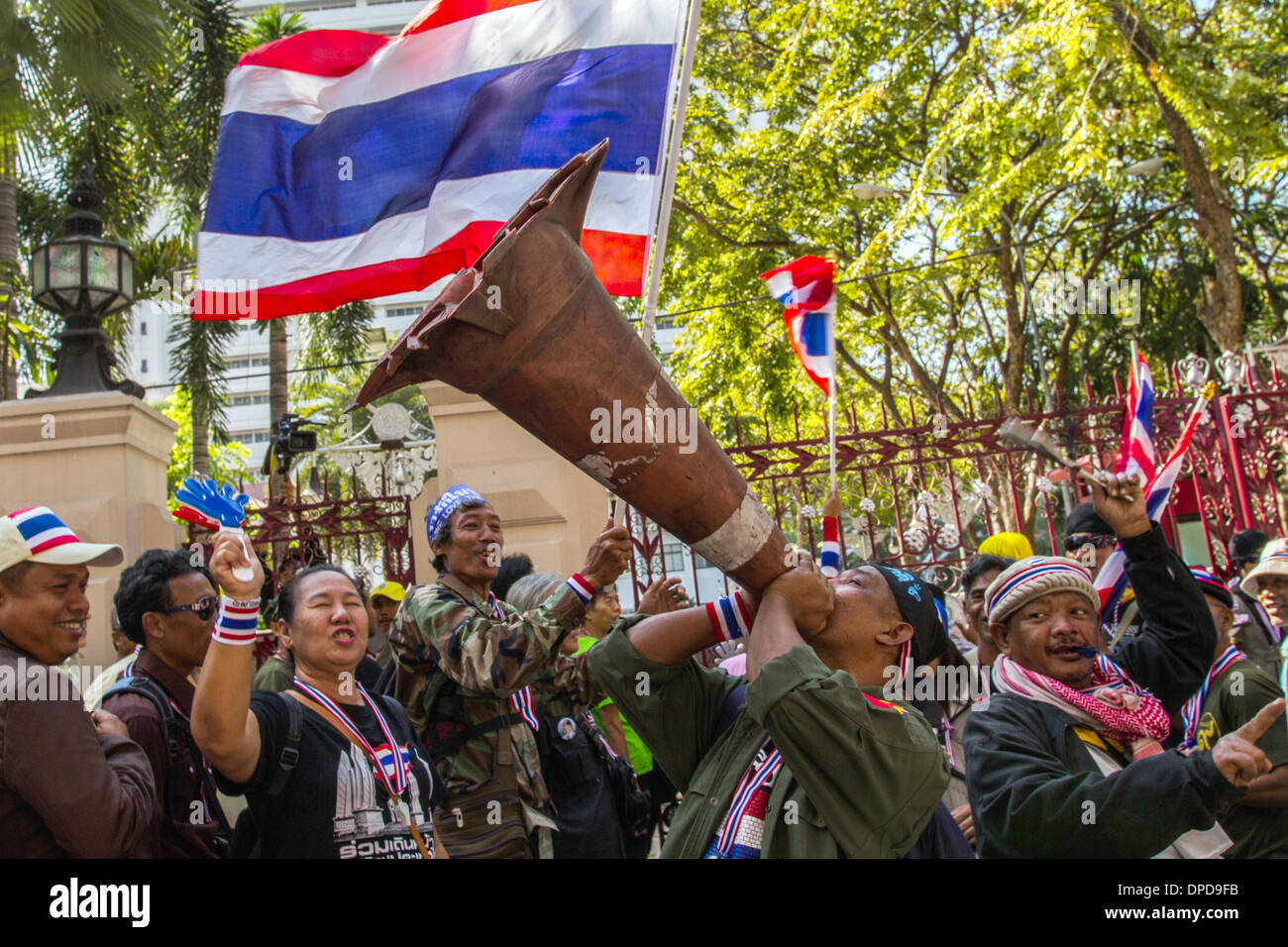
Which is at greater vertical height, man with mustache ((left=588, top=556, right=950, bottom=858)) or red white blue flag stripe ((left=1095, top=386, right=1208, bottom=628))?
red white blue flag stripe ((left=1095, top=386, right=1208, bottom=628))

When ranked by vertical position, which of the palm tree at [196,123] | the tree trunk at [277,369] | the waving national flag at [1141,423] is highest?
the palm tree at [196,123]

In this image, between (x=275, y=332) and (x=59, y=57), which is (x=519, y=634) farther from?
(x=275, y=332)

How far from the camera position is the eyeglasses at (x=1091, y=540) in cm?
482

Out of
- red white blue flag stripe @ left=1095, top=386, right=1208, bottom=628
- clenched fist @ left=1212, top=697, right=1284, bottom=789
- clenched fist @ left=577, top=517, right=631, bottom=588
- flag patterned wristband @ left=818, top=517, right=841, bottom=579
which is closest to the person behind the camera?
clenched fist @ left=1212, top=697, right=1284, bottom=789

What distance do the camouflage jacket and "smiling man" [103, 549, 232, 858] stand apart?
2.01 feet

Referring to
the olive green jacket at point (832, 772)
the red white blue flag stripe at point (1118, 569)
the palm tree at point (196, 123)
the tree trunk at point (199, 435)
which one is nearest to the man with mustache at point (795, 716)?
the olive green jacket at point (832, 772)

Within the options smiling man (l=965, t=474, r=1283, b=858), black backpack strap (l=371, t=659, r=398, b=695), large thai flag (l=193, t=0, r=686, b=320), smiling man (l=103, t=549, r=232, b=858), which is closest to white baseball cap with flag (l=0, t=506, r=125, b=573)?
smiling man (l=103, t=549, r=232, b=858)

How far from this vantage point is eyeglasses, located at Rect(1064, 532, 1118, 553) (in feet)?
15.8

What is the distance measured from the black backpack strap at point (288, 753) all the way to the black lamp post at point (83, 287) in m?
4.21

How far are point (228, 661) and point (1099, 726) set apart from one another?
2.12 metres

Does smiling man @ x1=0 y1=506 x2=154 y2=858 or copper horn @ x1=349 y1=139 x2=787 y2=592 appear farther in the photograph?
smiling man @ x1=0 y1=506 x2=154 y2=858

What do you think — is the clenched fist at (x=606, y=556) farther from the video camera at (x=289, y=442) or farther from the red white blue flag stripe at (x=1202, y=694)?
the video camera at (x=289, y=442)

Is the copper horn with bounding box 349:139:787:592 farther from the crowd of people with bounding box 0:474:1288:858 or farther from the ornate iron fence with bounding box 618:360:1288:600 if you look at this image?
the ornate iron fence with bounding box 618:360:1288:600

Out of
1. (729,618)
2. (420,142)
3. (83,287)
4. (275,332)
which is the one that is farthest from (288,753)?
(275,332)
